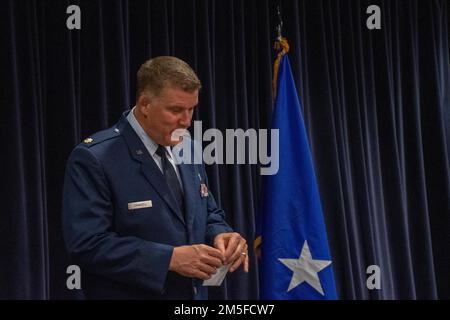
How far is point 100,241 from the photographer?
1.51 m

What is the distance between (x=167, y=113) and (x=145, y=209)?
300 millimetres

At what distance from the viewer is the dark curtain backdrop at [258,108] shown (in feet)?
8.11

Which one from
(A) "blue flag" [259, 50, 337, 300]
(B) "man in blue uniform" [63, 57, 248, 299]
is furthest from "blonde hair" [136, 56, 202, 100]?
(A) "blue flag" [259, 50, 337, 300]

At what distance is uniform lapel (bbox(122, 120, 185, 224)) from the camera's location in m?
1.66

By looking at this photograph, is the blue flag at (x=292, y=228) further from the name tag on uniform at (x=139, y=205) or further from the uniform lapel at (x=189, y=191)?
the name tag on uniform at (x=139, y=205)

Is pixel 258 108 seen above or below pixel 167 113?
above

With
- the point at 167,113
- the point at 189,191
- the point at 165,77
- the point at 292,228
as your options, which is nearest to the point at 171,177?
the point at 189,191

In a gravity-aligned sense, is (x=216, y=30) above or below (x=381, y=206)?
above

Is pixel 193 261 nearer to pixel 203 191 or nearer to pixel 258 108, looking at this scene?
pixel 203 191
